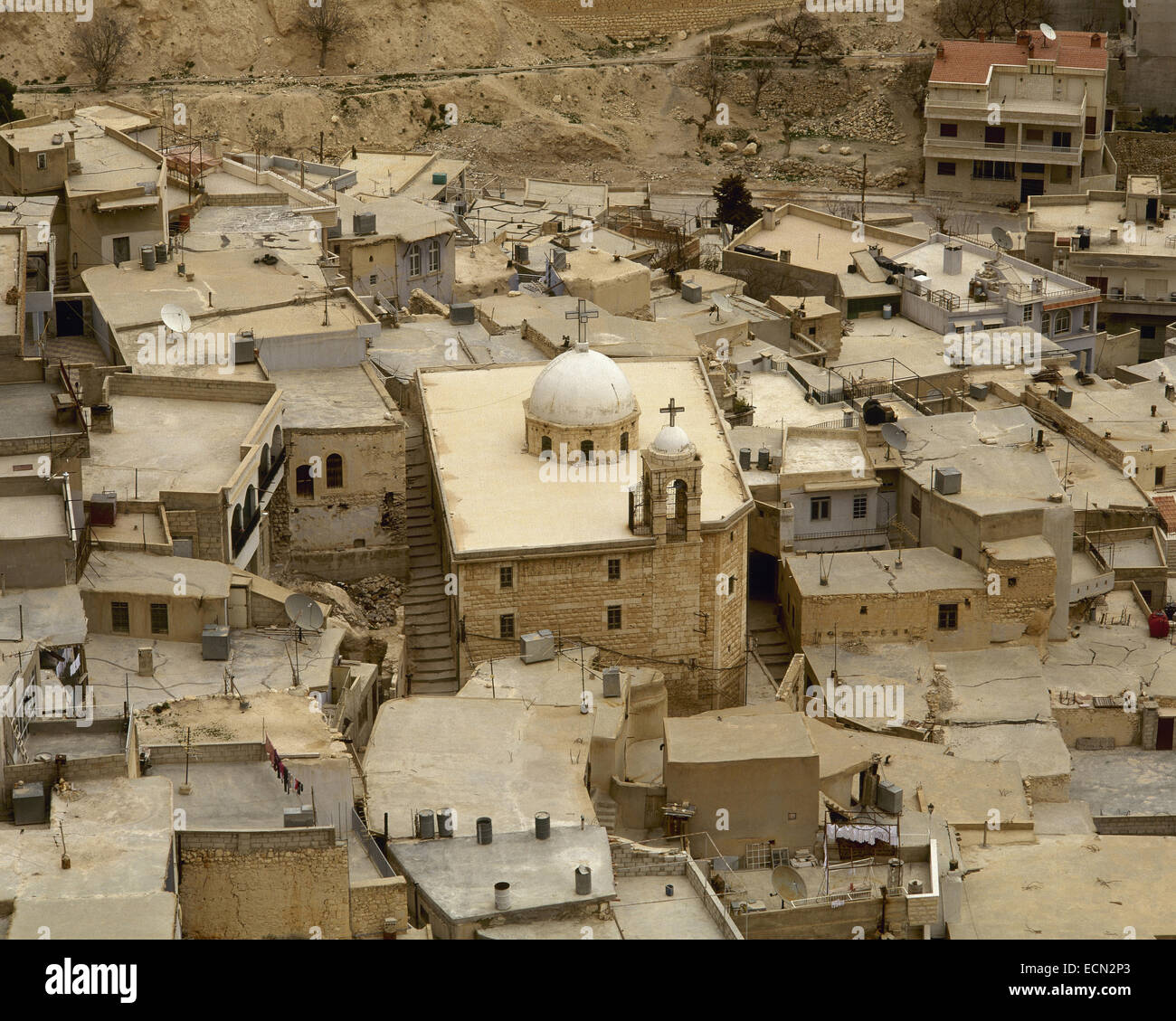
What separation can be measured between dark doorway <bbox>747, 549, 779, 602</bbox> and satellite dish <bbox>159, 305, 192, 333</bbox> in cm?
1705

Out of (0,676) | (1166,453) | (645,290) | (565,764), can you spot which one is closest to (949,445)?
(1166,453)

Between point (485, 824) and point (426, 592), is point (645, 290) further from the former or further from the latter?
point (485, 824)

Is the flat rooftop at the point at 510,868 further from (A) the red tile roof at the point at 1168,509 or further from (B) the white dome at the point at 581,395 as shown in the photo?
(A) the red tile roof at the point at 1168,509

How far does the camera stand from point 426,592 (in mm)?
59125

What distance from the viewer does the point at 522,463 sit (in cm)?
5891

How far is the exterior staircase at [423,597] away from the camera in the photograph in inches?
2217

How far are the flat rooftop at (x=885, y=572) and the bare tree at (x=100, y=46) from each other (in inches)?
2433

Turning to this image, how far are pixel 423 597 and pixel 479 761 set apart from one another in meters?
13.1

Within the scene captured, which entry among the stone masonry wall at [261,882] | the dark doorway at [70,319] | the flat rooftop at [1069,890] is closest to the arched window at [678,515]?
the flat rooftop at [1069,890]

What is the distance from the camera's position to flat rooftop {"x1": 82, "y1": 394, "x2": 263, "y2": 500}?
54438mm

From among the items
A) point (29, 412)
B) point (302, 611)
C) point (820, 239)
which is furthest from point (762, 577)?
point (820, 239)

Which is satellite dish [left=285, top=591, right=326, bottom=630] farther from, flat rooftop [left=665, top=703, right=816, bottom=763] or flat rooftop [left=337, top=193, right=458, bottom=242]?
flat rooftop [left=337, top=193, right=458, bottom=242]

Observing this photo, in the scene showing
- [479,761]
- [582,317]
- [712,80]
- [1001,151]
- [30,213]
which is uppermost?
[30,213]

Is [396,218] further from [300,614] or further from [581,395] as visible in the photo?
[300,614]
